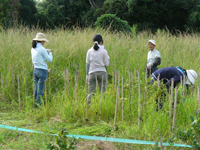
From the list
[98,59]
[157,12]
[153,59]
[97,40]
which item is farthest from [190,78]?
[157,12]

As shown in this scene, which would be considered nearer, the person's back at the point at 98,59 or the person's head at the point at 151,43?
the person's back at the point at 98,59

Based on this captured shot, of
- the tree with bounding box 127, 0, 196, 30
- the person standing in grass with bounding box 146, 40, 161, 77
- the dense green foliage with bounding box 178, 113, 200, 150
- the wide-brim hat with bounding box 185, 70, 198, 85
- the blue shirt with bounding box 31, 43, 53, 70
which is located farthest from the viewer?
the tree with bounding box 127, 0, 196, 30

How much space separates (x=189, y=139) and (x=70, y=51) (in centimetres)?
454

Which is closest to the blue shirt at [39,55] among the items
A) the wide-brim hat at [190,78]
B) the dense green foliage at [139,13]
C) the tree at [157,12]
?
the wide-brim hat at [190,78]

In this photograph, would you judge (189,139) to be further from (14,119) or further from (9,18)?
(9,18)

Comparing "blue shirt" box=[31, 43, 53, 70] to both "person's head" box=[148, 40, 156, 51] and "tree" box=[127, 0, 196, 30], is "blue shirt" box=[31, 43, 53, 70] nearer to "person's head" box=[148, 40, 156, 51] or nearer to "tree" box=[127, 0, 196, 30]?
"person's head" box=[148, 40, 156, 51]

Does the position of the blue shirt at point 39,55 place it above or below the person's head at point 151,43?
below

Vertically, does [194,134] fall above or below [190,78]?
below

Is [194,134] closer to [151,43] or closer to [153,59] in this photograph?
[153,59]

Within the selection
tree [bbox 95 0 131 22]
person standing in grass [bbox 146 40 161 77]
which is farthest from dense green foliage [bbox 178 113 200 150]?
tree [bbox 95 0 131 22]

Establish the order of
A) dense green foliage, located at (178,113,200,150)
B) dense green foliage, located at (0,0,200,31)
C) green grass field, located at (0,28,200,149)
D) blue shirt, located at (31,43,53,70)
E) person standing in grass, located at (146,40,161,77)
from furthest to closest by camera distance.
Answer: dense green foliage, located at (0,0,200,31) → person standing in grass, located at (146,40,161,77) → blue shirt, located at (31,43,53,70) → green grass field, located at (0,28,200,149) → dense green foliage, located at (178,113,200,150)

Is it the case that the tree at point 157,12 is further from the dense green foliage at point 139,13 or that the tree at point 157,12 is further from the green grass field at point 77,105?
the green grass field at point 77,105

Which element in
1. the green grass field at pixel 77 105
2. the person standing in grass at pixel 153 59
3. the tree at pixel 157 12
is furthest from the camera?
the tree at pixel 157 12

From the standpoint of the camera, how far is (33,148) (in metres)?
3.06
